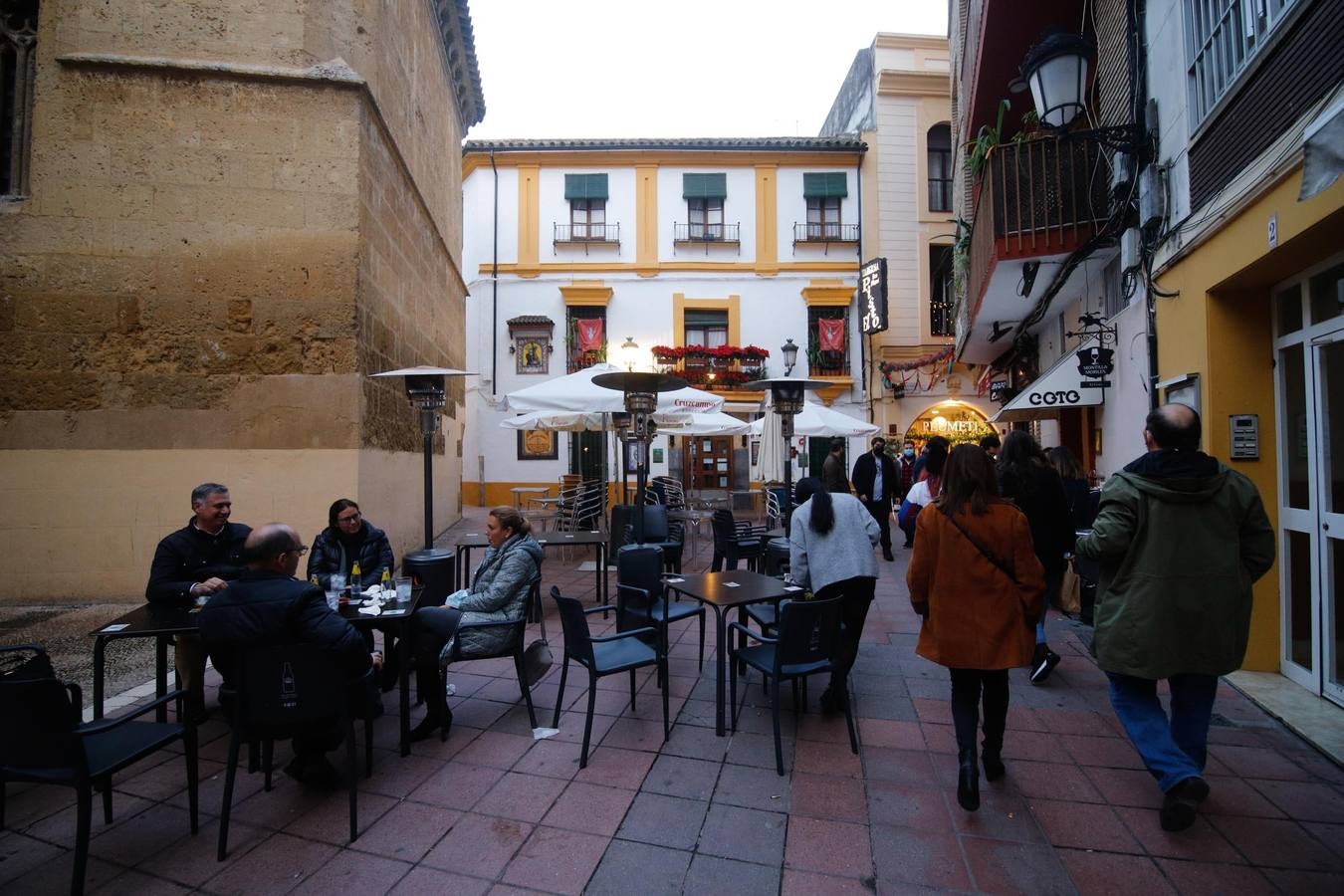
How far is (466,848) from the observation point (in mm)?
2676

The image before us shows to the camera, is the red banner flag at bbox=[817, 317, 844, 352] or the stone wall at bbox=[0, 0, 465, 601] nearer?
the stone wall at bbox=[0, 0, 465, 601]

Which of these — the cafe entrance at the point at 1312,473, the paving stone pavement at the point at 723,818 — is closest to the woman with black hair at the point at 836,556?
the paving stone pavement at the point at 723,818

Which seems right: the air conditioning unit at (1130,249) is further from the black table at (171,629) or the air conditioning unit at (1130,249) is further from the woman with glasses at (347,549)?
the woman with glasses at (347,549)

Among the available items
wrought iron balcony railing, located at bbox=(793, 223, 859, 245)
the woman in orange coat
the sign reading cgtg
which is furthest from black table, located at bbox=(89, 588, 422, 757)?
wrought iron balcony railing, located at bbox=(793, 223, 859, 245)

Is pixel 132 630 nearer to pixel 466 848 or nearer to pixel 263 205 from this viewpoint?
pixel 466 848

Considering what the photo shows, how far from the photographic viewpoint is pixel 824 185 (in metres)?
18.1

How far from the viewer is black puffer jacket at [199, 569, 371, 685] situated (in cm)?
271

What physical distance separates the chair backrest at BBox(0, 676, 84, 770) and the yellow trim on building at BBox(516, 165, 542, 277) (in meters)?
16.9

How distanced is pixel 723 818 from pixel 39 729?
2591mm

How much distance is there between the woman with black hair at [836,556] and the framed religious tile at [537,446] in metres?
14.2

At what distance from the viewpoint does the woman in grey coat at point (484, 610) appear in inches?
145

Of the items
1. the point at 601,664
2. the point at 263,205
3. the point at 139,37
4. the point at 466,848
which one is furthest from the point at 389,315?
the point at 466,848

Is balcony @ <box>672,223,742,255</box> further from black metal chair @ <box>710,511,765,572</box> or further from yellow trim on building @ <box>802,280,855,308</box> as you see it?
black metal chair @ <box>710,511,765,572</box>

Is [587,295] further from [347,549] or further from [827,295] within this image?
[347,549]
